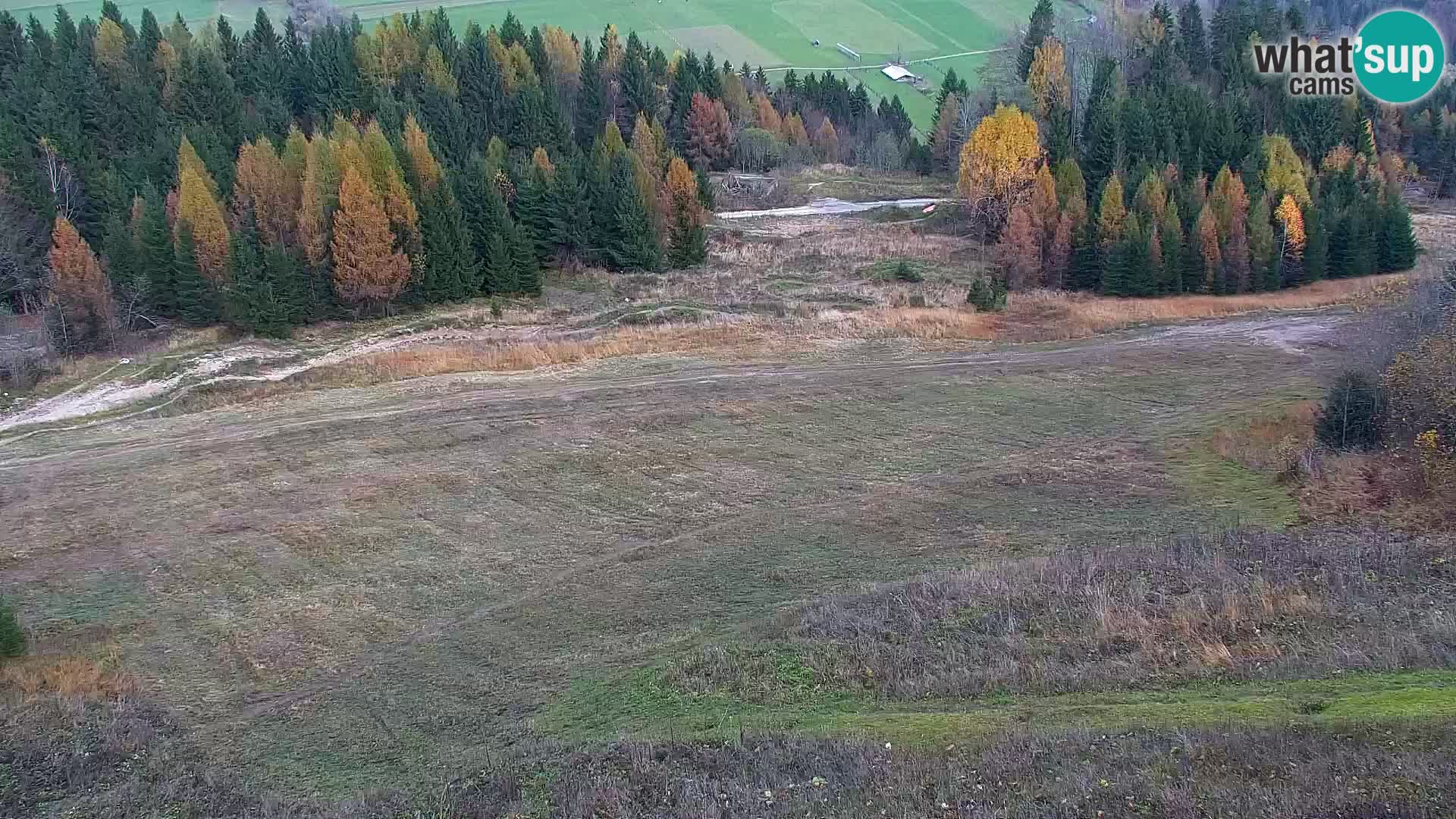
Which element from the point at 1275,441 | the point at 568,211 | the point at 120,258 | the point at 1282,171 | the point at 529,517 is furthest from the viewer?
the point at 1282,171

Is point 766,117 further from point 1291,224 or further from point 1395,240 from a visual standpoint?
point 1395,240

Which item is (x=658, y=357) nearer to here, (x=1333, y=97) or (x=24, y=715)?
(x=24, y=715)

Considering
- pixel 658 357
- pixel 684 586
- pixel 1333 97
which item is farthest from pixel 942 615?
pixel 1333 97

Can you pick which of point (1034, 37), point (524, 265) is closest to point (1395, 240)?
point (1034, 37)

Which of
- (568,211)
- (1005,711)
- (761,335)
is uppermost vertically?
(568,211)

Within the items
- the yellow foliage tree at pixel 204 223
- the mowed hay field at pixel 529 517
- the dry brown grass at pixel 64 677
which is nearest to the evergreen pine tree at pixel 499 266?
the yellow foliage tree at pixel 204 223
